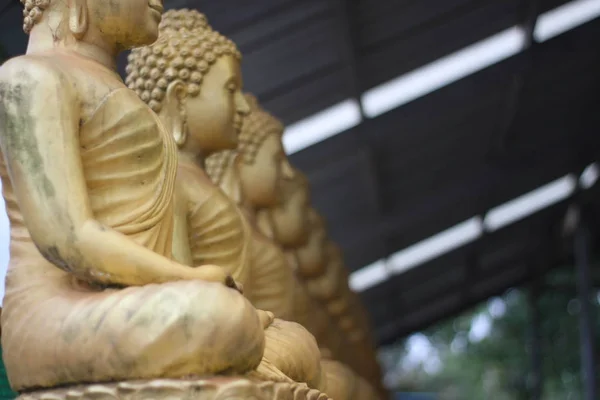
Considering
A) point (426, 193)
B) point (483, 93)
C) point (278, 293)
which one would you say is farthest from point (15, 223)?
point (426, 193)

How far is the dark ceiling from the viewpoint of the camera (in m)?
8.23

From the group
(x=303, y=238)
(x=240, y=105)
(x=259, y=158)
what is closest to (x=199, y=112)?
(x=240, y=105)

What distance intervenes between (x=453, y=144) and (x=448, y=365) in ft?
53.8

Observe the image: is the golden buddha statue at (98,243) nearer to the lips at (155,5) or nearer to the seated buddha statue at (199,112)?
the lips at (155,5)

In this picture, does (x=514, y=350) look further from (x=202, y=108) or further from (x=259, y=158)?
(x=202, y=108)

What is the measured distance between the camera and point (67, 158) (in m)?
3.14

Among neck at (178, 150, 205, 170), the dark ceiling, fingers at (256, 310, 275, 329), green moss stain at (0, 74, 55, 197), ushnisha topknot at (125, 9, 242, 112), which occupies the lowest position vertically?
fingers at (256, 310, 275, 329)

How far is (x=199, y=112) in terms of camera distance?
4.51 metres

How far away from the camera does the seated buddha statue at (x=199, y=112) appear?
4332 mm

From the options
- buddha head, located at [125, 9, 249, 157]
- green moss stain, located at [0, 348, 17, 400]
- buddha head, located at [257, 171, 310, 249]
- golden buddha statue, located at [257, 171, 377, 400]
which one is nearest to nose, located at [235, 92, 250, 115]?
buddha head, located at [125, 9, 249, 157]

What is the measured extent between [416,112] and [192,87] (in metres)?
6.32

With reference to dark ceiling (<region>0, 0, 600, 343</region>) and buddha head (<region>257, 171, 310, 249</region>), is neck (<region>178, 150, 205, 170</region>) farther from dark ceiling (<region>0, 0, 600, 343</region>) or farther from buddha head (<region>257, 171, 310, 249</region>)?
buddha head (<region>257, 171, 310, 249</region>)

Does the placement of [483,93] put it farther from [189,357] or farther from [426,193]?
[189,357]

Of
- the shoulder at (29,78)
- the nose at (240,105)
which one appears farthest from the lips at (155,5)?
the nose at (240,105)
